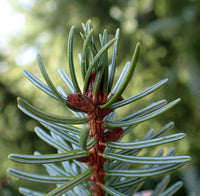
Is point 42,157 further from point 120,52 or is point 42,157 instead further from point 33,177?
point 120,52

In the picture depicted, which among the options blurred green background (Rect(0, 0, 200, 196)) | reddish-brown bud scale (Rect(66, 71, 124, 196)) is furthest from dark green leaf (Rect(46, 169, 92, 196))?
blurred green background (Rect(0, 0, 200, 196))

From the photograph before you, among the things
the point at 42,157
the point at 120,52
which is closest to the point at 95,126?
the point at 42,157

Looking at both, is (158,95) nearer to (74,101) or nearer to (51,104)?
(51,104)

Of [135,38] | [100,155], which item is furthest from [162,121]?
[100,155]

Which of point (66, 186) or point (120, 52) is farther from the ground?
point (120, 52)

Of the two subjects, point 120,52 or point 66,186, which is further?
point 120,52

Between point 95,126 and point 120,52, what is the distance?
3.73 ft

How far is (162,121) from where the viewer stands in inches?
47.3

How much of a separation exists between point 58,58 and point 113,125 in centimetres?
112

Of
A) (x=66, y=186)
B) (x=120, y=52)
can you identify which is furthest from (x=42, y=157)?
(x=120, y=52)

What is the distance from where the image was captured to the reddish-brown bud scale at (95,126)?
28cm

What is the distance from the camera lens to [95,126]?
0.29 m

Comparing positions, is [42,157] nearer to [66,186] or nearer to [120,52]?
[66,186]

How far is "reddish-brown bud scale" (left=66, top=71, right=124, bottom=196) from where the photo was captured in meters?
0.28
